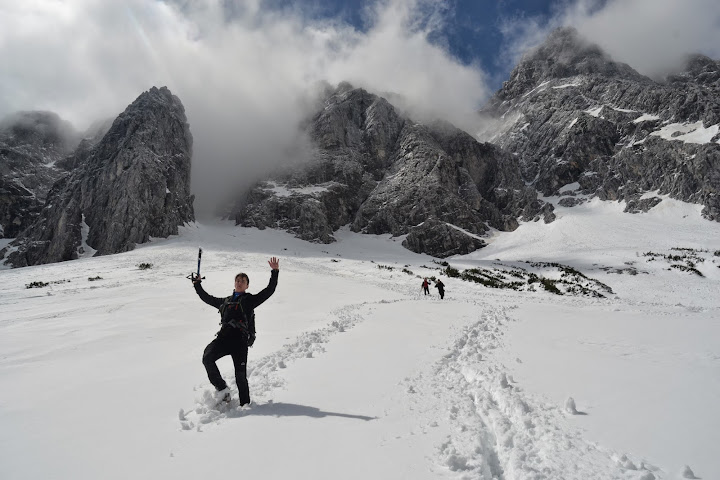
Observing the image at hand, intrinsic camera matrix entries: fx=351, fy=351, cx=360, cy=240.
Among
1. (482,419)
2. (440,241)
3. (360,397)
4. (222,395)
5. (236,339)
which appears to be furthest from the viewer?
(440,241)

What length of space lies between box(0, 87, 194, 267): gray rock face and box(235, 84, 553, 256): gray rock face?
76.3 ft

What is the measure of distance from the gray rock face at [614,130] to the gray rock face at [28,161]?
144962 millimetres

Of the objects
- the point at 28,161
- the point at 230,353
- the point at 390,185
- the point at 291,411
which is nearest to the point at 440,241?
the point at 390,185

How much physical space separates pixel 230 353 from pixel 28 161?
141 m

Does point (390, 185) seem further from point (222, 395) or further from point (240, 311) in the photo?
point (222, 395)

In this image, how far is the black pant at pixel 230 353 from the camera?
5.33 meters

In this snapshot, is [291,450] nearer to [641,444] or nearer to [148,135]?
[641,444]

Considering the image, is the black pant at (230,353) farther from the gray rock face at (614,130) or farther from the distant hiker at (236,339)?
the gray rock face at (614,130)

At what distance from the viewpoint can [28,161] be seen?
104562 millimetres

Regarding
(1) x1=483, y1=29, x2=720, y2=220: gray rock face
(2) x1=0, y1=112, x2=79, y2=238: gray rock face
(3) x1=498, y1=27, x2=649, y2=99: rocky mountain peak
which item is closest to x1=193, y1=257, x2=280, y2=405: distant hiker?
(1) x1=483, y1=29, x2=720, y2=220: gray rock face

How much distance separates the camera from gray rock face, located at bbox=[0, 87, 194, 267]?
6266cm

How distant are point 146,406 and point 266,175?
10654cm

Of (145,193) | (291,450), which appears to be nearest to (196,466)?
(291,450)

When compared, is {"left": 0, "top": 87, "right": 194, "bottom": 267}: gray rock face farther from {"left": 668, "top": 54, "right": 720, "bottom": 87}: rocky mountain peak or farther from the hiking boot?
{"left": 668, "top": 54, "right": 720, "bottom": 87}: rocky mountain peak
